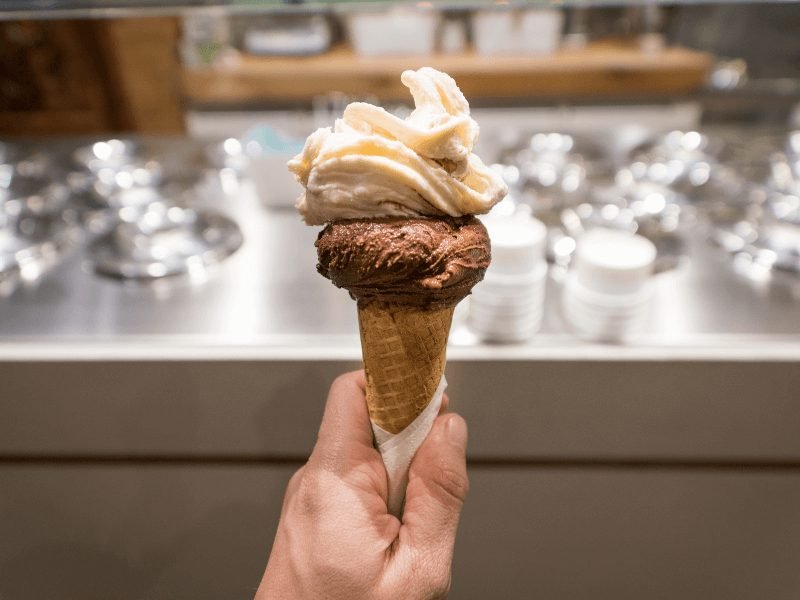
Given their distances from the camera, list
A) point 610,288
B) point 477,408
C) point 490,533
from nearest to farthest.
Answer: point 610,288 < point 477,408 < point 490,533

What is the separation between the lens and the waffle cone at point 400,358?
101 cm

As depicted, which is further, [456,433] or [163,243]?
[163,243]

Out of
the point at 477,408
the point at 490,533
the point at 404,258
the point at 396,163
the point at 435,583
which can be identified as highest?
the point at 396,163

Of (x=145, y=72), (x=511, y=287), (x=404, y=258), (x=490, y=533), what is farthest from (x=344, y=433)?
(x=145, y=72)

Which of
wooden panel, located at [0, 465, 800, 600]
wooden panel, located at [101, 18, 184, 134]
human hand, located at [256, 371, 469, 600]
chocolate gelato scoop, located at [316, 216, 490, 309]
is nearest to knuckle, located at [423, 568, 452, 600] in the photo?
human hand, located at [256, 371, 469, 600]

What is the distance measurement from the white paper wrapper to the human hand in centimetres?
2

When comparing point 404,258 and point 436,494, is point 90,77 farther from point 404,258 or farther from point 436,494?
point 436,494

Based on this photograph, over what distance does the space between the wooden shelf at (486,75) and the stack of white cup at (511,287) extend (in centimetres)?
271

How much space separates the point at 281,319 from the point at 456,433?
2.33 ft

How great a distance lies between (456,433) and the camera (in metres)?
1.07

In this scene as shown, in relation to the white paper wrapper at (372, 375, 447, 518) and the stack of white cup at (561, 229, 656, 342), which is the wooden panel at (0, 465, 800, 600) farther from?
the white paper wrapper at (372, 375, 447, 518)

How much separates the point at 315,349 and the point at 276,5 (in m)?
0.89

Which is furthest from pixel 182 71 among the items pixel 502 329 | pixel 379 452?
pixel 379 452

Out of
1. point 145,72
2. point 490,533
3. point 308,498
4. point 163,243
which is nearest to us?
point 308,498
